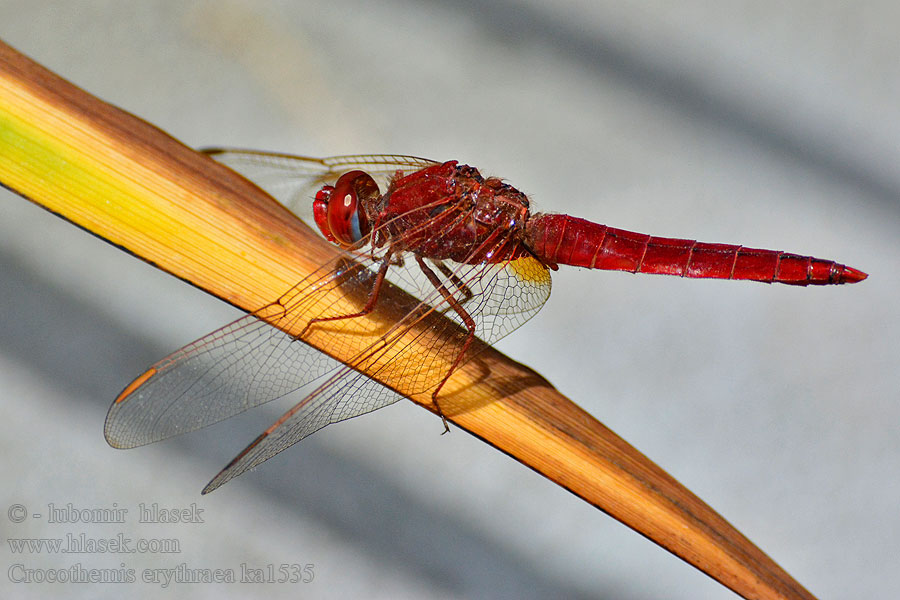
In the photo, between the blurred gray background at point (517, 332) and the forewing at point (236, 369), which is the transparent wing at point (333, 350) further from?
the blurred gray background at point (517, 332)

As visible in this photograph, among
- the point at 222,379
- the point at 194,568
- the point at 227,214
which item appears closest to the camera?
the point at 227,214

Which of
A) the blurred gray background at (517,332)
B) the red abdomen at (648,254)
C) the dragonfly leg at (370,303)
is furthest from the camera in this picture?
the blurred gray background at (517,332)

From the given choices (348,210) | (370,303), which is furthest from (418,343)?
(348,210)

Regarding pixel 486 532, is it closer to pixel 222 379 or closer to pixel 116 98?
pixel 222 379

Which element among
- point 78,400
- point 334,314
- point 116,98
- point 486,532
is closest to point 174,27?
point 116,98

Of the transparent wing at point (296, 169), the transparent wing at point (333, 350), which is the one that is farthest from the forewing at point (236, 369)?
the transparent wing at point (296, 169)

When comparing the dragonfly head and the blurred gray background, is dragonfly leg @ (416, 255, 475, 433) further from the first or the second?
the blurred gray background

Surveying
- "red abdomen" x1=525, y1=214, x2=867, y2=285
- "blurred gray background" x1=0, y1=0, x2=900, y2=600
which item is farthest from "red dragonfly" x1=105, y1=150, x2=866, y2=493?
"blurred gray background" x1=0, y1=0, x2=900, y2=600
